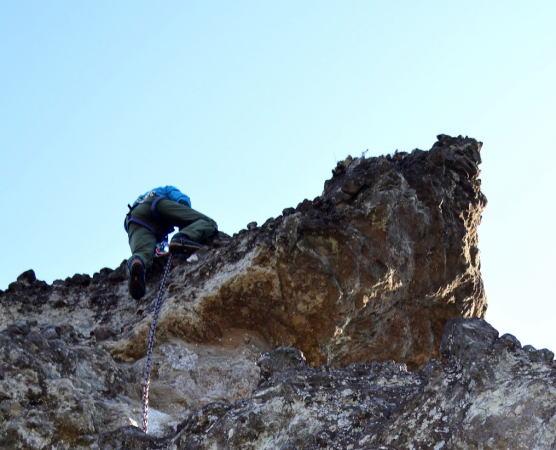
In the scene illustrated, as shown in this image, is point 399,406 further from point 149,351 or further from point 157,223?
point 157,223

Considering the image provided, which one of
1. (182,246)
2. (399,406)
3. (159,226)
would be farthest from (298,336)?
(399,406)

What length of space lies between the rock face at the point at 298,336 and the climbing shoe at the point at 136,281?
0.36 feet

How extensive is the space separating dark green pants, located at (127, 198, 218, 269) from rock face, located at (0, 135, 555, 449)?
0.28m

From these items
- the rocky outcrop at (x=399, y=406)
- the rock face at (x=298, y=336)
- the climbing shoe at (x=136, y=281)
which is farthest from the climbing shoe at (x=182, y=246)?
the rocky outcrop at (x=399, y=406)

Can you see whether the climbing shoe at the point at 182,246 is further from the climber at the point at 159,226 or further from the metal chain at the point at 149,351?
the metal chain at the point at 149,351

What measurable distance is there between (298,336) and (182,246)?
2129 millimetres

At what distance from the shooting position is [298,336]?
30.6 ft

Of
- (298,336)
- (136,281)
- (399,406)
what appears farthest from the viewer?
(136,281)

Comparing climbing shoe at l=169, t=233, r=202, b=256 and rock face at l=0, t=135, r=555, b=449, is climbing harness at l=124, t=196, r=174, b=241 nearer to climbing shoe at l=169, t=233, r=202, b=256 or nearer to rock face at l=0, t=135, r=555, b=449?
rock face at l=0, t=135, r=555, b=449

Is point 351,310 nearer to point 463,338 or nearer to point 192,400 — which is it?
point 192,400

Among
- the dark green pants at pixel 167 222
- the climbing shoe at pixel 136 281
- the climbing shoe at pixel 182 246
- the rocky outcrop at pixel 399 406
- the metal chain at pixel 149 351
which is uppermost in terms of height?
the dark green pants at pixel 167 222

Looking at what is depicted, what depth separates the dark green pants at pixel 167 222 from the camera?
11.2m

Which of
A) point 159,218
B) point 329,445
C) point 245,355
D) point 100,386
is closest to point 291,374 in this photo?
point 329,445

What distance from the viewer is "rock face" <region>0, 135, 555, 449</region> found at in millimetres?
5473
